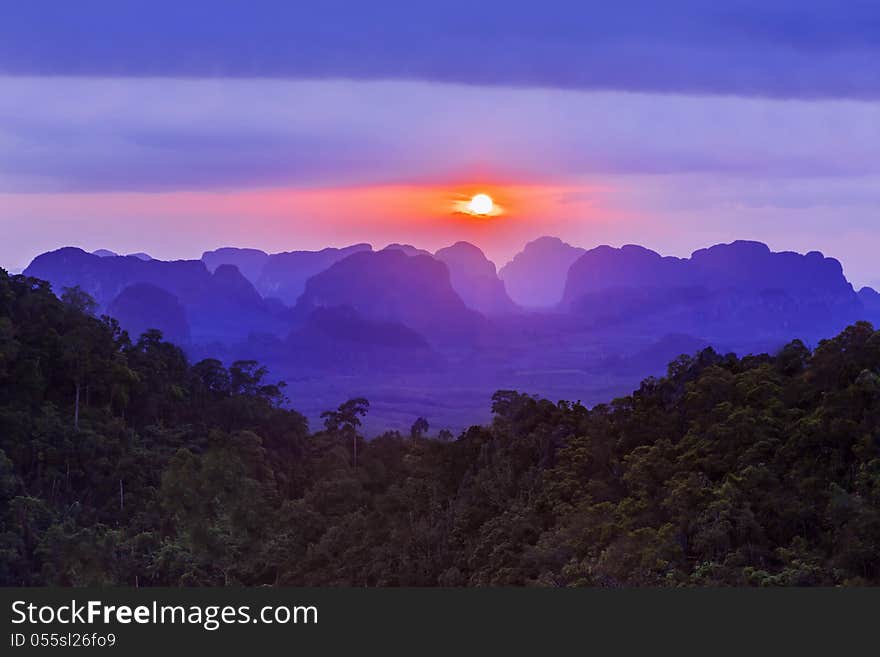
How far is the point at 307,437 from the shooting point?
61.6 meters

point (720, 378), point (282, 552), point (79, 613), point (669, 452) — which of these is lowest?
point (282, 552)

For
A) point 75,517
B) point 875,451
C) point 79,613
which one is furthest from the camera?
point 75,517

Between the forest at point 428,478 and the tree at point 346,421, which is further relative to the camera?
the tree at point 346,421

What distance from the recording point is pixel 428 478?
37.7 metres

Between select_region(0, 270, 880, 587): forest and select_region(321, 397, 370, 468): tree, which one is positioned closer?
select_region(0, 270, 880, 587): forest

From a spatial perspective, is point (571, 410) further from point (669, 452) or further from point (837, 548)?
point (837, 548)

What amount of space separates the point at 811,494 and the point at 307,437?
42.2 m

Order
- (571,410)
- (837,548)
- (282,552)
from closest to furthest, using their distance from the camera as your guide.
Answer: (837,548), (571,410), (282,552)

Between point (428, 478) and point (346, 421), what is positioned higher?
point (346, 421)

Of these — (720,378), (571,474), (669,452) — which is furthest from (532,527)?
(720,378)

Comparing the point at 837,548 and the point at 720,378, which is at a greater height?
the point at 720,378

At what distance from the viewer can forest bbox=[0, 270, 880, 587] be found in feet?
74.2

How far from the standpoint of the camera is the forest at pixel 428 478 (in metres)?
22.6

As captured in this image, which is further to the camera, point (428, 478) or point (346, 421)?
point (346, 421)
